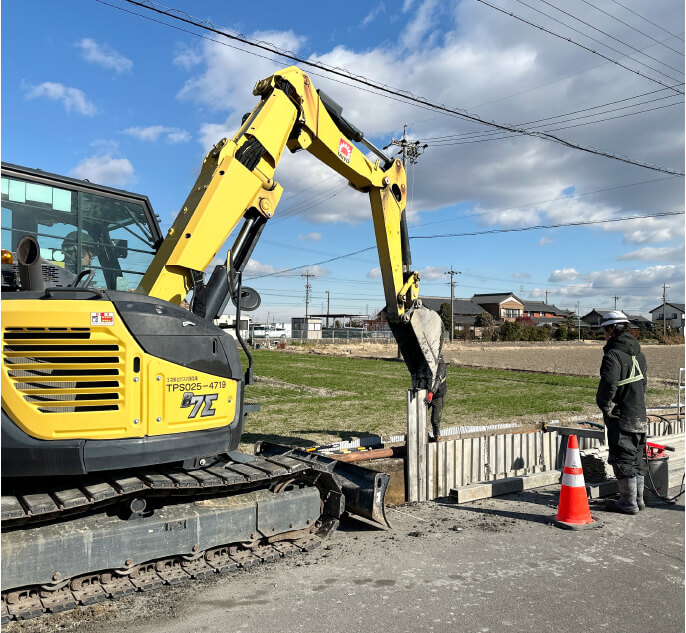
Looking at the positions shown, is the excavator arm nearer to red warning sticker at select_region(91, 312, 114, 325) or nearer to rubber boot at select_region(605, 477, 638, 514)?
red warning sticker at select_region(91, 312, 114, 325)

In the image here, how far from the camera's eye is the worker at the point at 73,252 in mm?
4883

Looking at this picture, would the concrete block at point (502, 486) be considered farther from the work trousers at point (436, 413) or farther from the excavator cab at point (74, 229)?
the excavator cab at point (74, 229)

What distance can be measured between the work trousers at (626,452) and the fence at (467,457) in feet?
4.34

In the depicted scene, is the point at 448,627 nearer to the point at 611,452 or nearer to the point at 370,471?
the point at 370,471

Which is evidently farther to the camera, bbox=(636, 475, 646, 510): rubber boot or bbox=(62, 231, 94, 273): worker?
bbox=(636, 475, 646, 510): rubber boot

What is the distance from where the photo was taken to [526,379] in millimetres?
21641

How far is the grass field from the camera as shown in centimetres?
1126

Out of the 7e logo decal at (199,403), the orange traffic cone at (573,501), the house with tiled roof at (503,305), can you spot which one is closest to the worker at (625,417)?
the orange traffic cone at (573,501)

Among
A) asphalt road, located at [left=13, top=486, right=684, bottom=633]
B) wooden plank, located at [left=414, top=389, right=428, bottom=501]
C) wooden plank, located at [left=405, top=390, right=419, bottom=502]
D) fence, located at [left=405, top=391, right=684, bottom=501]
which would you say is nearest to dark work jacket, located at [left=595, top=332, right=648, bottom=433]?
asphalt road, located at [left=13, top=486, right=684, bottom=633]

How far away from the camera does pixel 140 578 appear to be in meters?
4.15

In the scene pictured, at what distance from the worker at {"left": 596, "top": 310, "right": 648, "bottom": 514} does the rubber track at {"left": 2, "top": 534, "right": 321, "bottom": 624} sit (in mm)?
3420

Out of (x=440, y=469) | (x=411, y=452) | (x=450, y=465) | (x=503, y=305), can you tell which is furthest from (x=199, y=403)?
(x=503, y=305)

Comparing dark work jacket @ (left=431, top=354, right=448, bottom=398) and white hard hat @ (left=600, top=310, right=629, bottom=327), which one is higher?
white hard hat @ (left=600, top=310, right=629, bottom=327)

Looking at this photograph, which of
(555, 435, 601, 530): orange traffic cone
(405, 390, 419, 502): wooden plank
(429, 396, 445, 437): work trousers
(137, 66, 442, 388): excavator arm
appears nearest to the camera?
(137, 66, 442, 388): excavator arm
